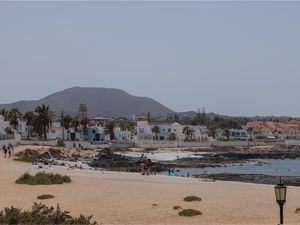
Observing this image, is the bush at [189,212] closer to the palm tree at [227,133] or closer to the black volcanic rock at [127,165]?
the black volcanic rock at [127,165]

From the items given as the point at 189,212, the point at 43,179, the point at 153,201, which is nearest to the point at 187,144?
the point at 43,179

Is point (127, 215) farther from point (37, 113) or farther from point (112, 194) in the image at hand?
point (37, 113)

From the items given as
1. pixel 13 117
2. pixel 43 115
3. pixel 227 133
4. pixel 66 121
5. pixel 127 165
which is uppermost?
pixel 43 115

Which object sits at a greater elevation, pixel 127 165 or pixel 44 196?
pixel 44 196

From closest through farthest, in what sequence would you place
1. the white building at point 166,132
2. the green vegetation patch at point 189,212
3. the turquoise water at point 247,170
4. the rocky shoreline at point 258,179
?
the green vegetation patch at point 189,212 → the rocky shoreline at point 258,179 → the turquoise water at point 247,170 → the white building at point 166,132

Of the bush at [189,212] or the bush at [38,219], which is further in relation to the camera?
the bush at [189,212]

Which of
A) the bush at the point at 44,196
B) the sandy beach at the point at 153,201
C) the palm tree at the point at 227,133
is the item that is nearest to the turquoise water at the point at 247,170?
the sandy beach at the point at 153,201

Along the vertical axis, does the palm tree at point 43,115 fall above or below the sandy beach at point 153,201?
above

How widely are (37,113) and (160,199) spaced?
81.2 meters

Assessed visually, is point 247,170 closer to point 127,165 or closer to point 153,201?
point 127,165

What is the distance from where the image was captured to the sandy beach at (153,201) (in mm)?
18938

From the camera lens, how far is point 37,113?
10250cm

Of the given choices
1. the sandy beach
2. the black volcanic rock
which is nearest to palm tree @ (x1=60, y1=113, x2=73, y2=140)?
the black volcanic rock

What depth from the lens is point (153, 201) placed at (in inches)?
926
